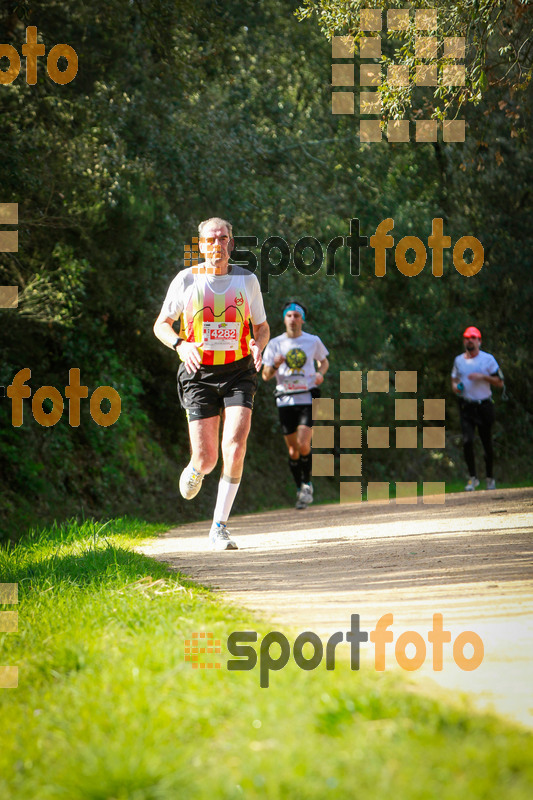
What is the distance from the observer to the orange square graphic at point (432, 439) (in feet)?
78.6

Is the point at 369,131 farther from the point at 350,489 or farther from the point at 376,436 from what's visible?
the point at 350,489

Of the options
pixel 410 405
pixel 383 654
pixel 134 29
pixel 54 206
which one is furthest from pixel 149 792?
pixel 410 405

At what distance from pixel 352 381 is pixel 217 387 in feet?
47.3

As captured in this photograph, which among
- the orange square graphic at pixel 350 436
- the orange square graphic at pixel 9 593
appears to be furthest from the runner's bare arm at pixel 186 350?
the orange square graphic at pixel 350 436

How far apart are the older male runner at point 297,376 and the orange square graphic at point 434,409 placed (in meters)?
13.2

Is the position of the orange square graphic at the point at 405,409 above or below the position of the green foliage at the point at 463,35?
below

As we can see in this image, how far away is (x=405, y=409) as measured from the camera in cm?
2348

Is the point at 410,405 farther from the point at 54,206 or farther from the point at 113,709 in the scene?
the point at 113,709

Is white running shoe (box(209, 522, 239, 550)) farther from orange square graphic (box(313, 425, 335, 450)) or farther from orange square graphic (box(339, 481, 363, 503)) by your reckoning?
orange square graphic (box(313, 425, 335, 450))

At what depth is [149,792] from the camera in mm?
2350

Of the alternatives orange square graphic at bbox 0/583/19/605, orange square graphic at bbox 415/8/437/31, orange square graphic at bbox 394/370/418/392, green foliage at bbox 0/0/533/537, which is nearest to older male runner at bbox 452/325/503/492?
green foliage at bbox 0/0/533/537

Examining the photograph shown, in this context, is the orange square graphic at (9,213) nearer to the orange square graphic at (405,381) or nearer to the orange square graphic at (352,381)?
the orange square graphic at (352,381)

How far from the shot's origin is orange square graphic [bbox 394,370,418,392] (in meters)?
23.2

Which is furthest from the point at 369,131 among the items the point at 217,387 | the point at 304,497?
the point at 217,387
